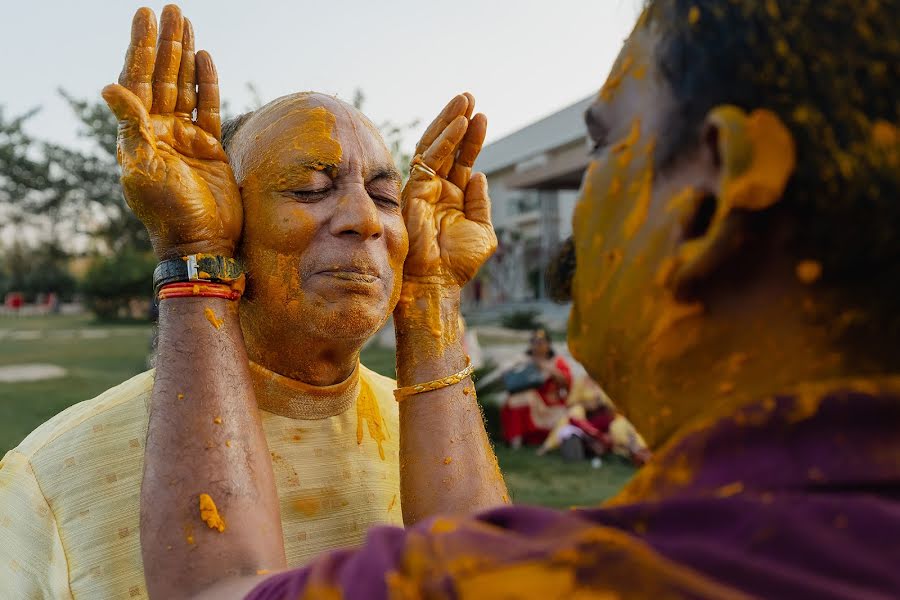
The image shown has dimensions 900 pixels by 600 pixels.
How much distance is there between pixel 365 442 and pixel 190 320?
804 mm

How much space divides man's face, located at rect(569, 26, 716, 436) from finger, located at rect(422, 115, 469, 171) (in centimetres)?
112

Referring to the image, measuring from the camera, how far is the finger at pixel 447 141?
231cm

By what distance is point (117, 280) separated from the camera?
30.7m

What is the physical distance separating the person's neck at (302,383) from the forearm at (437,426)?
0.60ft

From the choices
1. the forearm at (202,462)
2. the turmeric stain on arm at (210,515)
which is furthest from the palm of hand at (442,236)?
the turmeric stain on arm at (210,515)

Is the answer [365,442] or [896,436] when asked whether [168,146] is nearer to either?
[365,442]

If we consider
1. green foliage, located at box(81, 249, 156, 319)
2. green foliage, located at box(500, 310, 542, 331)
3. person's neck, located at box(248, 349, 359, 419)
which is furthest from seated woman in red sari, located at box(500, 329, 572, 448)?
green foliage, located at box(81, 249, 156, 319)

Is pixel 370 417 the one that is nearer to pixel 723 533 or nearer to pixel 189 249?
pixel 189 249

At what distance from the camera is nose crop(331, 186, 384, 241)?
1.96 metres

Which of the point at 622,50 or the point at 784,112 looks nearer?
the point at 784,112

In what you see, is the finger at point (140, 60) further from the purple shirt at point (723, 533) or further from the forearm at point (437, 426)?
the purple shirt at point (723, 533)

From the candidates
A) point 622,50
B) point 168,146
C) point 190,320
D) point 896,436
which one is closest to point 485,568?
point 896,436

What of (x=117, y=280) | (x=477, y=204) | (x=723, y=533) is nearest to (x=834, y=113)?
(x=723, y=533)

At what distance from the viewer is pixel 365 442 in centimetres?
224
